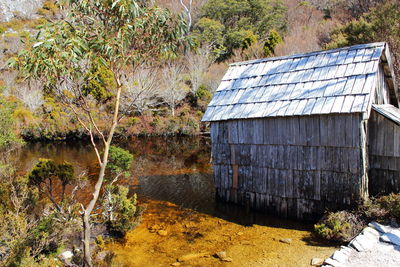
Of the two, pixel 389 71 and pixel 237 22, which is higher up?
pixel 237 22

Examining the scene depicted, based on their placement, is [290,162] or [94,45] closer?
[94,45]

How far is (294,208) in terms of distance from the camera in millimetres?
10109

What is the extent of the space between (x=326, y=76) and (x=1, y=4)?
76632 millimetres

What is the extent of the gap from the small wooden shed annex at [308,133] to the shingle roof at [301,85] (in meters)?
0.03

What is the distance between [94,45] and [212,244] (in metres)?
6.20

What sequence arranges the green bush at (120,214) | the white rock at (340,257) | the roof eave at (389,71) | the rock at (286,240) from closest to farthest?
1. the white rock at (340,257)
2. the rock at (286,240)
3. the green bush at (120,214)
4. the roof eave at (389,71)

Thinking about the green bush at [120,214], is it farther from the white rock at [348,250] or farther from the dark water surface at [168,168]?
the white rock at [348,250]

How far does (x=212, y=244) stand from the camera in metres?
9.20

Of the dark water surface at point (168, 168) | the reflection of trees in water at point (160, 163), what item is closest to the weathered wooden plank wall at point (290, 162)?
the dark water surface at point (168, 168)

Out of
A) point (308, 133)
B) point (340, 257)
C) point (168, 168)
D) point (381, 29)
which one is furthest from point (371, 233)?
point (381, 29)

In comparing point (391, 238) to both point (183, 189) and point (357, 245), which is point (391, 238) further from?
point (183, 189)

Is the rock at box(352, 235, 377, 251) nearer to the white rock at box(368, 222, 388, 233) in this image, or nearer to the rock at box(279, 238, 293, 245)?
the white rock at box(368, 222, 388, 233)

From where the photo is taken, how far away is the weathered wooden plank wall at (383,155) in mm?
9250

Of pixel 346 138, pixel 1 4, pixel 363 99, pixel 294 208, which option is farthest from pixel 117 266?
pixel 1 4
